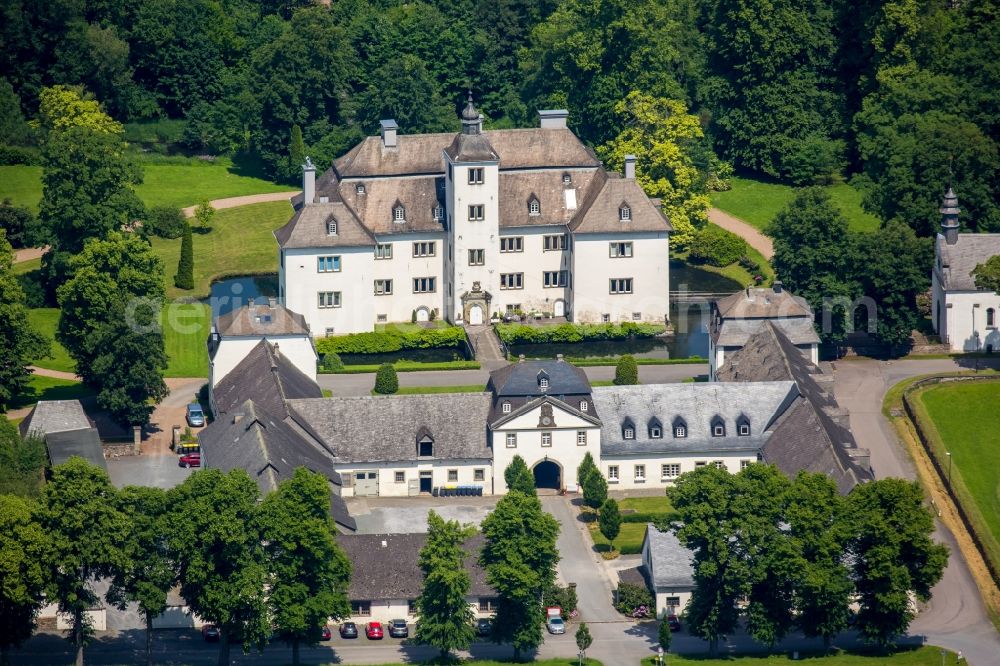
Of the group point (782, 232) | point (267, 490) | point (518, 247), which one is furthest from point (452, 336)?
point (267, 490)

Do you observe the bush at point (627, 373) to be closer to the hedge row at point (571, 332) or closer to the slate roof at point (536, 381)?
the hedge row at point (571, 332)

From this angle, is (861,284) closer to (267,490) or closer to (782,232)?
(782,232)

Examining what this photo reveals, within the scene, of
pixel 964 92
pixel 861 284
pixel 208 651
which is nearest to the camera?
pixel 208 651

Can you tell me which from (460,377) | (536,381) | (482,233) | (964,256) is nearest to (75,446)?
(536,381)

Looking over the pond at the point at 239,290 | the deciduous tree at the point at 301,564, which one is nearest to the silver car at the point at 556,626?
the deciduous tree at the point at 301,564

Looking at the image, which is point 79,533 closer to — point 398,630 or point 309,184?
point 398,630

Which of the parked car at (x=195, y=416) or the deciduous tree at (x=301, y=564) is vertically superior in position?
the parked car at (x=195, y=416)
